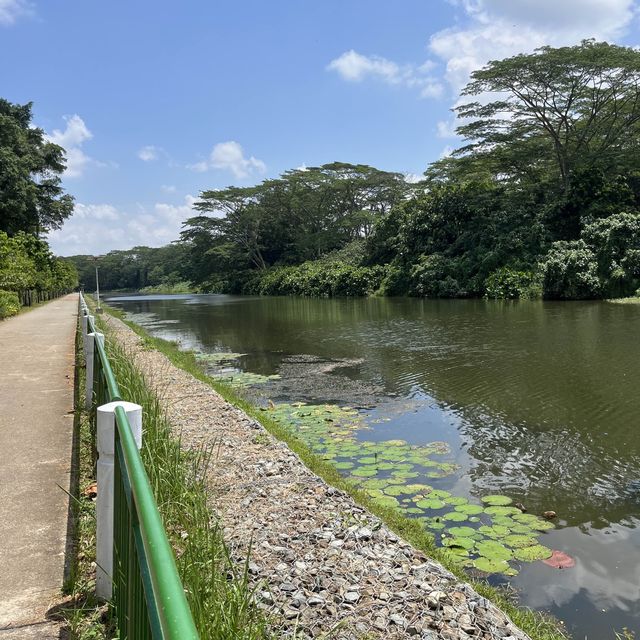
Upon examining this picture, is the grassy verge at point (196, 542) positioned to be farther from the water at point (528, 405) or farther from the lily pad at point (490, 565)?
the water at point (528, 405)

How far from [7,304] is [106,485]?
2157 cm

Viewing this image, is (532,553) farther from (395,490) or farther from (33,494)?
(33,494)

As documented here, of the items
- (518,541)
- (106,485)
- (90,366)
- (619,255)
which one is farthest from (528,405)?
(619,255)

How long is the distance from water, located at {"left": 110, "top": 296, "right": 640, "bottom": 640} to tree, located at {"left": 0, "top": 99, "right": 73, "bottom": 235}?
61.8 feet

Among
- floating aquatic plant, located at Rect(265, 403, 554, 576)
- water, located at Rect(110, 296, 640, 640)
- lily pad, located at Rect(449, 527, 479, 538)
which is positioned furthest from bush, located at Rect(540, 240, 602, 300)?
lily pad, located at Rect(449, 527, 479, 538)

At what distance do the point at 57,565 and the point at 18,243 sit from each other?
29.6m

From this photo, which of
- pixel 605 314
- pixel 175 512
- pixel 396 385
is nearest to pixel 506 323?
pixel 605 314

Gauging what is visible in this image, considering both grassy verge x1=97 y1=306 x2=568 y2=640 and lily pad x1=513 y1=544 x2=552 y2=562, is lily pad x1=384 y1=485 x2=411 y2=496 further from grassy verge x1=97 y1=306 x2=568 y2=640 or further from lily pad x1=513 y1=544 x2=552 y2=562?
lily pad x1=513 y1=544 x2=552 y2=562

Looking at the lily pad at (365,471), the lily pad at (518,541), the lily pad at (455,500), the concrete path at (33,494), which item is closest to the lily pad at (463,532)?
the lily pad at (518,541)

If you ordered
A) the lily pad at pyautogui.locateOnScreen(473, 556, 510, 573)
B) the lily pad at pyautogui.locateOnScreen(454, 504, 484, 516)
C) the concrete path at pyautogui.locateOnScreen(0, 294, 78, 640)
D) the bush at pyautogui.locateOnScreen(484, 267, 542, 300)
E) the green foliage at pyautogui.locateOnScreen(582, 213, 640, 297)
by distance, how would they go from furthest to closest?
the bush at pyautogui.locateOnScreen(484, 267, 542, 300), the green foliage at pyautogui.locateOnScreen(582, 213, 640, 297), the lily pad at pyautogui.locateOnScreen(454, 504, 484, 516), the lily pad at pyautogui.locateOnScreen(473, 556, 510, 573), the concrete path at pyautogui.locateOnScreen(0, 294, 78, 640)

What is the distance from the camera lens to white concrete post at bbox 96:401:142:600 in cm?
268

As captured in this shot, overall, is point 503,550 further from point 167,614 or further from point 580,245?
point 580,245

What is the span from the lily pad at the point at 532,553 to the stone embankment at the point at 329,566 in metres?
1.10

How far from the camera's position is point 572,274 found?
29.4m
